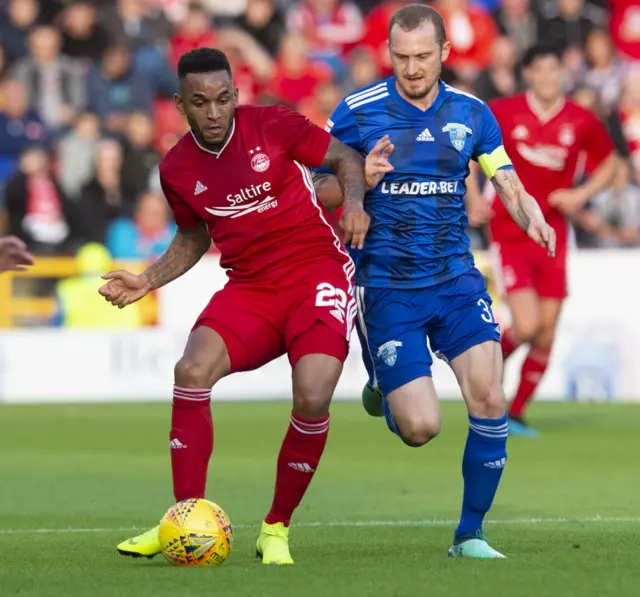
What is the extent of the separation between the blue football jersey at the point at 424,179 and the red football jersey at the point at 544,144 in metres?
5.09

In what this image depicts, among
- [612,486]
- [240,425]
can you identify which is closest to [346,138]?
[612,486]

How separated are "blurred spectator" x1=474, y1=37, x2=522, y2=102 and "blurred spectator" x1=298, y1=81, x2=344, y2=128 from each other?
6.22 feet

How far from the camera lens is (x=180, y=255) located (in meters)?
7.35

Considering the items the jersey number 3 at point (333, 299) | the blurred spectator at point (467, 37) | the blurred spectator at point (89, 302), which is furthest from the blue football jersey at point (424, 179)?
the blurred spectator at point (467, 37)

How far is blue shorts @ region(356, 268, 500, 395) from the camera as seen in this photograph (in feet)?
23.6

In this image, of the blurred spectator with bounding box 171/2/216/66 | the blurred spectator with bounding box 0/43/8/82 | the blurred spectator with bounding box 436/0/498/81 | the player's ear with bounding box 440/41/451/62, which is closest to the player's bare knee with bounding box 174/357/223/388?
the player's ear with bounding box 440/41/451/62

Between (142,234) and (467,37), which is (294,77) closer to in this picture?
(467,37)

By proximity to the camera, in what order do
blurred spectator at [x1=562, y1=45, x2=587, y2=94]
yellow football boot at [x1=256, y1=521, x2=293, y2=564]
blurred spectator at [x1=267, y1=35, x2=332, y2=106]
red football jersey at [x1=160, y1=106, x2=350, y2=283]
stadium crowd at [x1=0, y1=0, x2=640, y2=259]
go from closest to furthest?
yellow football boot at [x1=256, y1=521, x2=293, y2=564], red football jersey at [x1=160, y1=106, x2=350, y2=283], stadium crowd at [x1=0, y1=0, x2=640, y2=259], blurred spectator at [x1=267, y1=35, x2=332, y2=106], blurred spectator at [x1=562, y1=45, x2=587, y2=94]

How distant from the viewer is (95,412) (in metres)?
15.8

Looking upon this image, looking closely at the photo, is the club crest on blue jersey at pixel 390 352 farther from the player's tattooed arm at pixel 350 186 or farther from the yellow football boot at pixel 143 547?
the yellow football boot at pixel 143 547

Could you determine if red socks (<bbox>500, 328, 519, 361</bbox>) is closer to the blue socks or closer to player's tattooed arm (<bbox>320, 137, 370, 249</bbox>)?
the blue socks

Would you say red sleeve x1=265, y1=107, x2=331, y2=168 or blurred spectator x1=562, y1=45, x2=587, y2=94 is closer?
red sleeve x1=265, y1=107, x2=331, y2=168

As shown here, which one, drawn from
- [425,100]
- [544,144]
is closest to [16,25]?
[544,144]

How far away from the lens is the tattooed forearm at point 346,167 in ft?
22.7
